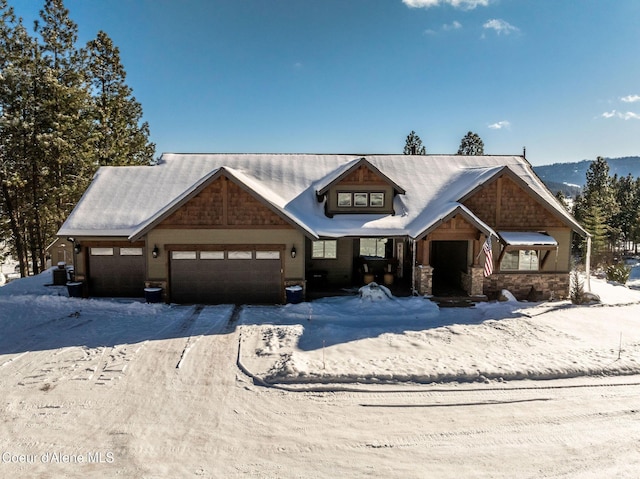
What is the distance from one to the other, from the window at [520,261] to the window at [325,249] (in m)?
7.69

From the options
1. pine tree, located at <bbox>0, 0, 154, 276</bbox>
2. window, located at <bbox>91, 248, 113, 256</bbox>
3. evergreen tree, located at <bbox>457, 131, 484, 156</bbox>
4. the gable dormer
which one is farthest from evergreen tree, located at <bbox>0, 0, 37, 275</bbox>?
evergreen tree, located at <bbox>457, 131, 484, 156</bbox>

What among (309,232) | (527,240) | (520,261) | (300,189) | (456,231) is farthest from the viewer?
(300,189)

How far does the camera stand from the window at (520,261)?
1730cm

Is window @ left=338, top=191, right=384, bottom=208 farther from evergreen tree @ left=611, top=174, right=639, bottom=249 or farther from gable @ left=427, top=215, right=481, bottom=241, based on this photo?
evergreen tree @ left=611, top=174, right=639, bottom=249

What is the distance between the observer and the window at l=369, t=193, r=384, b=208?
1830 centimetres

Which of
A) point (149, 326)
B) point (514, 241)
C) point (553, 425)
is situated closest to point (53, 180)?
point (149, 326)

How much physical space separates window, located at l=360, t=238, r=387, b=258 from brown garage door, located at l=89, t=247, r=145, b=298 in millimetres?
10584

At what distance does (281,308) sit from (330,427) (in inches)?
315

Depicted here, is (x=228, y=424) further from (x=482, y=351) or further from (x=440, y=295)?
(x=440, y=295)

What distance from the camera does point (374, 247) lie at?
65.5ft

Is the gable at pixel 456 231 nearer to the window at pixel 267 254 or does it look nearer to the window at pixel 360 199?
the window at pixel 360 199

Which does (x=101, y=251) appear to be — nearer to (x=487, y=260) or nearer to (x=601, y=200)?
(x=487, y=260)

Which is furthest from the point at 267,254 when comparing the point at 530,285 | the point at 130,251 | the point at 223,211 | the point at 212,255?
the point at 530,285

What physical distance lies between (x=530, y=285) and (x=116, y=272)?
1863 cm
